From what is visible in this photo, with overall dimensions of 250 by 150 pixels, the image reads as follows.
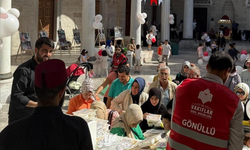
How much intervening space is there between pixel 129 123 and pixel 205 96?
203 centimetres

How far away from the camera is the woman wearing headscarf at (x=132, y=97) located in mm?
5863

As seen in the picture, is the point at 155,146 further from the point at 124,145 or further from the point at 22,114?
the point at 22,114

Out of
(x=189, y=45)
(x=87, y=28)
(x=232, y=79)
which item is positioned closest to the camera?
(x=232, y=79)

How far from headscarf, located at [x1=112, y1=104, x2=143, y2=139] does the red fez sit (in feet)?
8.27

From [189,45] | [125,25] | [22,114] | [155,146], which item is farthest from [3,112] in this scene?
[189,45]

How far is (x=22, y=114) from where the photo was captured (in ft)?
13.3

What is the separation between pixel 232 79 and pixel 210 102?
411 cm

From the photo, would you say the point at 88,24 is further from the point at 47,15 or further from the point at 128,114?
the point at 128,114

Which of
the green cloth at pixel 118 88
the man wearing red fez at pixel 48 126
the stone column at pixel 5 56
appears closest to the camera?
the man wearing red fez at pixel 48 126

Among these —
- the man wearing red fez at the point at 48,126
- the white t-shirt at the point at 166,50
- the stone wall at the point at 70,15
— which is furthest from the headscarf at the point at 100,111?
the stone wall at the point at 70,15

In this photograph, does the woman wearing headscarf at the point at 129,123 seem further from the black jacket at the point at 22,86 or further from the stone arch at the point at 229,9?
the stone arch at the point at 229,9

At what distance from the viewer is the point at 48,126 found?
2.12 metres

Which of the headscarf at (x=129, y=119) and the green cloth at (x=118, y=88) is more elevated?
the green cloth at (x=118, y=88)

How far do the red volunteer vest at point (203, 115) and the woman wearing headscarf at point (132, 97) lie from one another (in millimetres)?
2928
